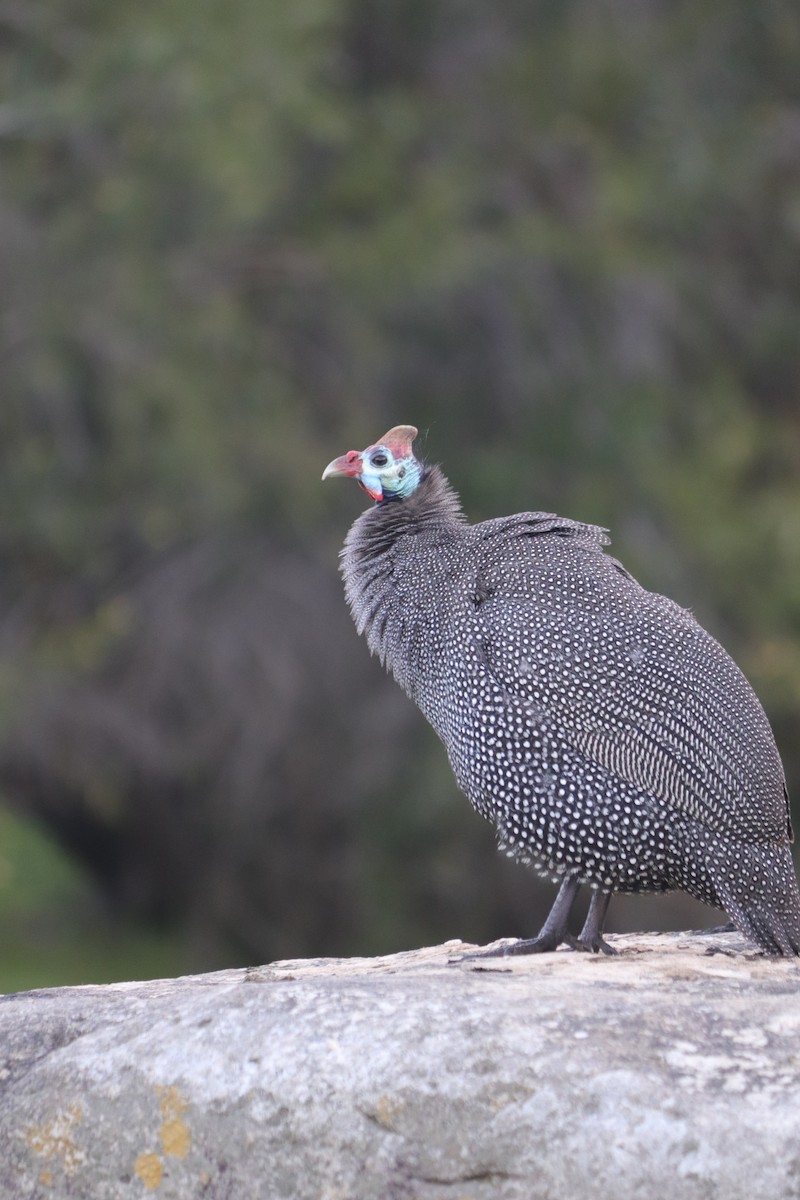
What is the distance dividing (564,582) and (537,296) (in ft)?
21.7

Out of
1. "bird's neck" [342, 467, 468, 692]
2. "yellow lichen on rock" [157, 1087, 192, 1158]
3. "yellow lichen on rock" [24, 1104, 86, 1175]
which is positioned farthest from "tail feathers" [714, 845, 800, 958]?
"yellow lichen on rock" [24, 1104, 86, 1175]

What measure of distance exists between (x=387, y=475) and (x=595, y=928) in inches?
63.7

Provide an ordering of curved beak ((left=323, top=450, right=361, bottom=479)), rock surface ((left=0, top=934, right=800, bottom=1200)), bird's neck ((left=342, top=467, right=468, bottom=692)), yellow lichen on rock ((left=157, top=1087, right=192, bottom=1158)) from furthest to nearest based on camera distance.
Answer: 1. curved beak ((left=323, top=450, right=361, bottom=479))
2. bird's neck ((left=342, top=467, right=468, bottom=692))
3. yellow lichen on rock ((left=157, top=1087, right=192, bottom=1158))
4. rock surface ((left=0, top=934, right=800, bottom=1200))

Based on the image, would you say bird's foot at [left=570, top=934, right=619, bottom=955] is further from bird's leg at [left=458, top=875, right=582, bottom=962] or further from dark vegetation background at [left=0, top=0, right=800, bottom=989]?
dark vegetation background at [left=0, top=0, right=800, bottom=989]

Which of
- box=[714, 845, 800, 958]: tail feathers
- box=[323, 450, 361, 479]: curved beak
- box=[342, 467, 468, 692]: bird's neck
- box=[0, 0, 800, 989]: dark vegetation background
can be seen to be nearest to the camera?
box=[714, 845, 800, 958]: tail feathers

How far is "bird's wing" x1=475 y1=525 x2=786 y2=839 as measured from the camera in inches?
169

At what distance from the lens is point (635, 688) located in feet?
14.5

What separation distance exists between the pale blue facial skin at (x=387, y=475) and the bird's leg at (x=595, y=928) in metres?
1.49

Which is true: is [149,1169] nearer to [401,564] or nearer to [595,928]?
[595,928]

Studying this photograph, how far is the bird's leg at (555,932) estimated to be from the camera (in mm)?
4539

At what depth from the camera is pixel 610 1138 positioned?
3.17 metres

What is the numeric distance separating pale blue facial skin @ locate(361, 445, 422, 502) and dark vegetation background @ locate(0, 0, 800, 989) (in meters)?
4.00

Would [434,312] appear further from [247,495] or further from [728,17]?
[728,17]

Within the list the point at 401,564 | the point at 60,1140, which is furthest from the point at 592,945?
the point at 60,1140
